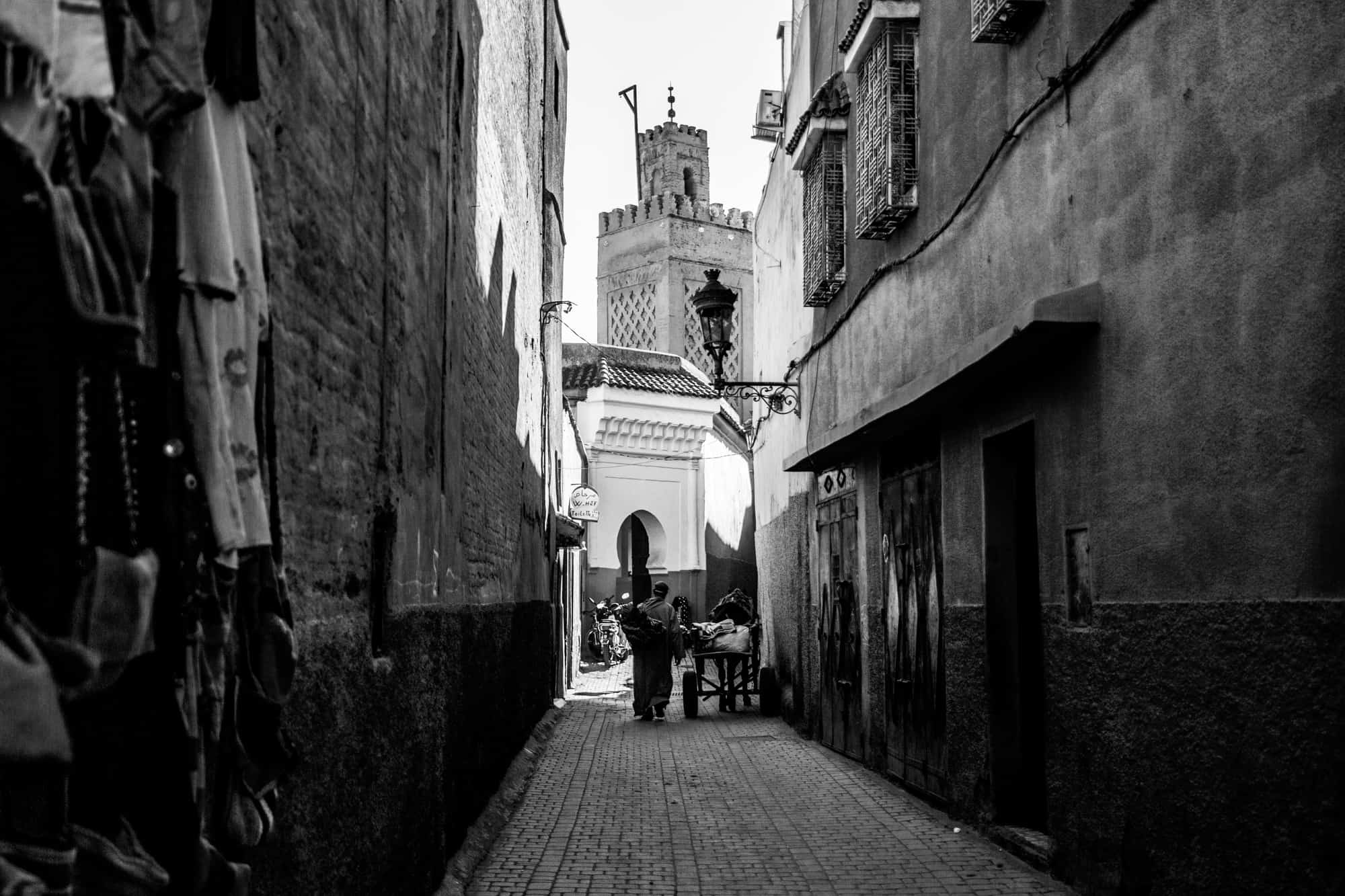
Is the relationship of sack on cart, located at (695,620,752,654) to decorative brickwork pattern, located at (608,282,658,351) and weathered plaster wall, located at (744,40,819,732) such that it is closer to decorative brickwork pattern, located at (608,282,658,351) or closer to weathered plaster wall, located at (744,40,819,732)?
weathered plaster wall, located at (744,40,819,732)

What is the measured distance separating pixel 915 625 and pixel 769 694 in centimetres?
693

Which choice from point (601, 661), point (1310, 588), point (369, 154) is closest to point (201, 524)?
point (369, 154)

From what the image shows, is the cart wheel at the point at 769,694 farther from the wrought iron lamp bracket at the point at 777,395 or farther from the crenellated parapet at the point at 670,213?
the crenellated parapet at the point at 670,213

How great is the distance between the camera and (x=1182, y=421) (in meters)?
5.19

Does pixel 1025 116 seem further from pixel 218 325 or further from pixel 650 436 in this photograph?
pixel 650 436

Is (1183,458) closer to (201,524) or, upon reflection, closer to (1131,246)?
(1131,246)

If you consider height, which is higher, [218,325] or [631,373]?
[631,373]

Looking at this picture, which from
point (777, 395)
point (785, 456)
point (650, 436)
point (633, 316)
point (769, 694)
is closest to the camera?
point (777, 395)

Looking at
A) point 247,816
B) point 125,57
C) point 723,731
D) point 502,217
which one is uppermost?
point 502,217

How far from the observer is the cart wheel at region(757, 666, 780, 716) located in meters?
16.1

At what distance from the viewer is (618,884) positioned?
652 centimetres

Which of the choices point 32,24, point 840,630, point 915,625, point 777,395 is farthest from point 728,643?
point 32,24

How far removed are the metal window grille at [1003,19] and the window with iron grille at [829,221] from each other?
457cm

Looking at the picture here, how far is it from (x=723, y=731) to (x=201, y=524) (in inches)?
479
